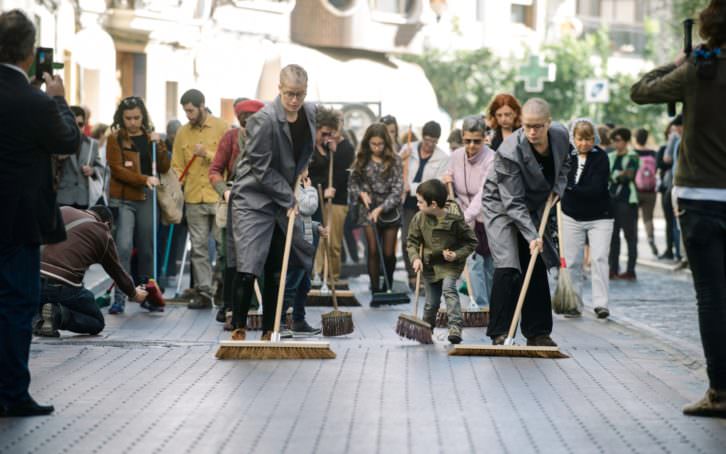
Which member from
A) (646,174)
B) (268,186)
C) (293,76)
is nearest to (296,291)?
(268,186)

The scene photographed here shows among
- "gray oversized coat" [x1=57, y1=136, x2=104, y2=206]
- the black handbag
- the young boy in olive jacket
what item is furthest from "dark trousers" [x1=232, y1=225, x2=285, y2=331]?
the black handbag

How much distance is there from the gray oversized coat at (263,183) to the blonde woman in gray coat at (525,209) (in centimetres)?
131

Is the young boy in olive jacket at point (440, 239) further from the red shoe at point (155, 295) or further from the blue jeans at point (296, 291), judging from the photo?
the red shoe at point (155, 295)

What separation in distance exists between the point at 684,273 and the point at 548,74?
36.1 ft

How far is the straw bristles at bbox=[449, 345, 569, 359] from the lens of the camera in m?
11.0

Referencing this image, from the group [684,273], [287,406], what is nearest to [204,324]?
[287,406]

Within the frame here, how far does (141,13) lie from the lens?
3484 centimetres

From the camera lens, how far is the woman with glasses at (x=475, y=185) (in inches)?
584

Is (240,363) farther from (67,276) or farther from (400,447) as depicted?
(400,447)

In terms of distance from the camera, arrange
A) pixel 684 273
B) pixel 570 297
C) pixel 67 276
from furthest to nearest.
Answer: pixel 684 273
pixel 570 297
pixel 67 276

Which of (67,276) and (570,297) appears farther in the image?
(570,297)

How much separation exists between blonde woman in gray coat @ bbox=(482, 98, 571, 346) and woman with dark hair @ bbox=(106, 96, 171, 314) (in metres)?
4.79

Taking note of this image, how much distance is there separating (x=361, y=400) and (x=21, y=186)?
82.5 inches

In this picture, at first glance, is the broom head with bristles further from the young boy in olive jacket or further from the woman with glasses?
the woman with glasses
